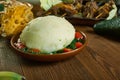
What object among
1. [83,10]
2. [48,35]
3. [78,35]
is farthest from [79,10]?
[48,35]

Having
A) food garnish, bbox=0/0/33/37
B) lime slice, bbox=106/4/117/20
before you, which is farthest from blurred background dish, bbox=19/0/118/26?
food garnish, bbox=0/0/33/37

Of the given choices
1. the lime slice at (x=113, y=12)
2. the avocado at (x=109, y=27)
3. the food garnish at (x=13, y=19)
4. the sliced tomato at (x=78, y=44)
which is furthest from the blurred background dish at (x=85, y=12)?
the sliced tomato at (x=78, y=44)

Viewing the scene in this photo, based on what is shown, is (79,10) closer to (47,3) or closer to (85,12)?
(85,12)

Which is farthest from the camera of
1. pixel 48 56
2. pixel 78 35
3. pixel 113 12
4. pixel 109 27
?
pixel 113 12

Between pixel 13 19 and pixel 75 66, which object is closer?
pixel 75 66

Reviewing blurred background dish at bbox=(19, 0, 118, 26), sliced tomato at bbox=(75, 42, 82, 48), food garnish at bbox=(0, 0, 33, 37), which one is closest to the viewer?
sliced tomato at bbox=(75, 42, 82, 48)

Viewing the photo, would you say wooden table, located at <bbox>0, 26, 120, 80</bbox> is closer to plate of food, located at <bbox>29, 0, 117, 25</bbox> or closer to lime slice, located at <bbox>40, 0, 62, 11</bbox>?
plate of food, located at <bbox>29, 0, 117, 25</bbox>

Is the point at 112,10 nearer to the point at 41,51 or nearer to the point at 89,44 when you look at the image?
the point at 89,44

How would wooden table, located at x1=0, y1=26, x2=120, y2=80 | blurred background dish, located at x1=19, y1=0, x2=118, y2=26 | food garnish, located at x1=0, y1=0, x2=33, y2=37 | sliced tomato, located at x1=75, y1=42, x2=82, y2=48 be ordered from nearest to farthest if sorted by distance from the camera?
wooden table, located at x1=0, y1=26, x2=120, y2=80 → sliced tomato, located at x1=75, y1=42, x2=82, y2=48 → food garnish, located at x1=0, y1=0, x2=33, y2=37 → blurred background dish, located at x1=19, y1=0, x2=118, y2=26
